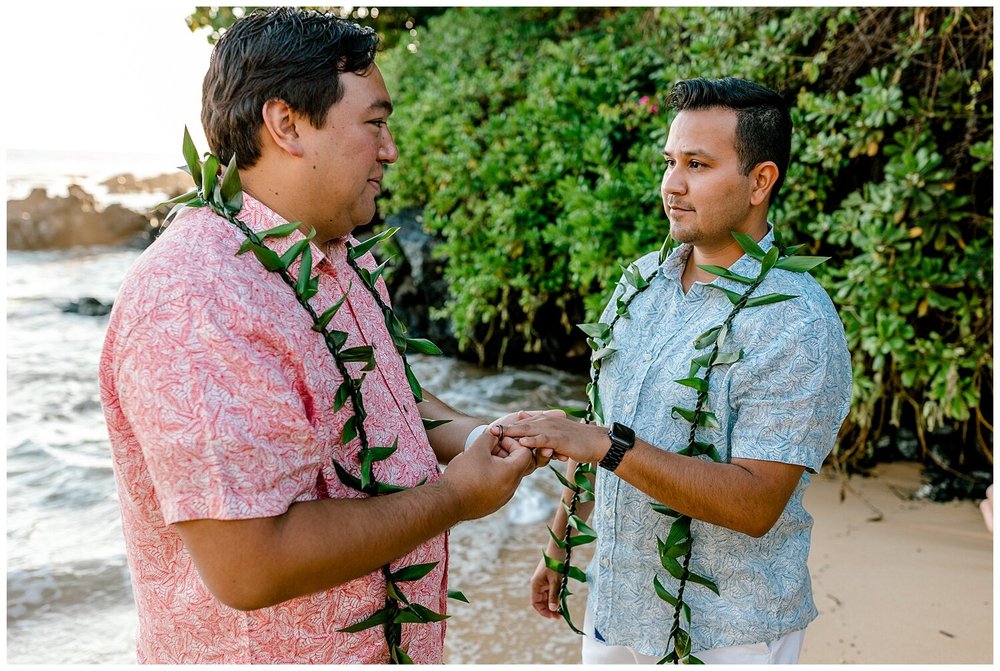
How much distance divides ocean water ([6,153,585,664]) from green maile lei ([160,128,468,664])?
3048mm

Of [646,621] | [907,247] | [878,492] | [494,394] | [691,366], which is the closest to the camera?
[691,366]

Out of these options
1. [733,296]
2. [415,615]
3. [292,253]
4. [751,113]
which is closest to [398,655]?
[415,615]

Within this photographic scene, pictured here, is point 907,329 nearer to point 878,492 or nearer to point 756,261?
point 878,492

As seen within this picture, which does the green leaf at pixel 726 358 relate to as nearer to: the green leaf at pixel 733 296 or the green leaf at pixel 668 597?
the green leaf at pixel 733 296

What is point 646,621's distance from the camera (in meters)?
2.54

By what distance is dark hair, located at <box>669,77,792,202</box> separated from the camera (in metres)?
2.53

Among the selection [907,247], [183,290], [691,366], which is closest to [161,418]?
[183,290]

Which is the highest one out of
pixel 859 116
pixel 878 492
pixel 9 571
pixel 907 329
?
pixel 859 116

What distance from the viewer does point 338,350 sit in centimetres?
187

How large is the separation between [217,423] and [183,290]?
28cm

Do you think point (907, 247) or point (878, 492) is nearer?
point (907, 247)

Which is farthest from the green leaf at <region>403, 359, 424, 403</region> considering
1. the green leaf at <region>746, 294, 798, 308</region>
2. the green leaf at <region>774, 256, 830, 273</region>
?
the green leaf at <region>774, 256, 830, 273</region>

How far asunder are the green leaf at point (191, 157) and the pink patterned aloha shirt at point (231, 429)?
14 cm

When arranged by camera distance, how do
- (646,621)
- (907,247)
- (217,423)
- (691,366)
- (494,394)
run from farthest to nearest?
(494,394) < (907,247) < (646,621) < (691,366) < (217,423)
